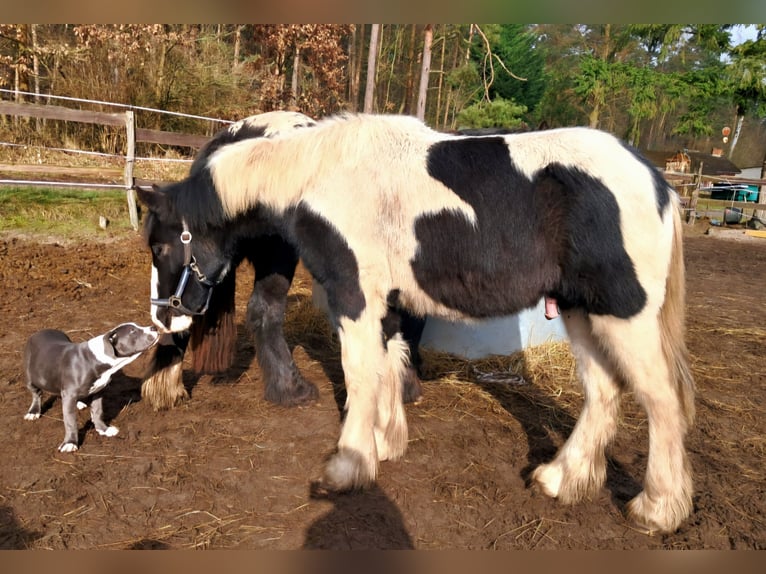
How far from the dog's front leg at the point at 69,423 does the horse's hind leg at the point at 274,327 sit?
4.49 feet

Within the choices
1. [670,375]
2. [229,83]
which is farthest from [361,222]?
[229,83]

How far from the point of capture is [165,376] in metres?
4.06

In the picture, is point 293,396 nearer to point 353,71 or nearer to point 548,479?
point 548,479

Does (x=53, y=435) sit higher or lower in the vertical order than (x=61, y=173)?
lower

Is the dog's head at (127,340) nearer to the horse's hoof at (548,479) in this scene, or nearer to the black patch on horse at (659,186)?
the horse's hoof at (548,479)

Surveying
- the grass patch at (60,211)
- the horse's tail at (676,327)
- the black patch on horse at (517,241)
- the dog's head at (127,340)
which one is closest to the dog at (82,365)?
the dog's head at (127,340)

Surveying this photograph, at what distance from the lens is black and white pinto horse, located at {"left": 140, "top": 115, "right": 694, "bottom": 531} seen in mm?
2768

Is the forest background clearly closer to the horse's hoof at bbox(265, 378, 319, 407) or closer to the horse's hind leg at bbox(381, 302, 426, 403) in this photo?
the horse's hind leg at bbox(381, 302, 426, 403)

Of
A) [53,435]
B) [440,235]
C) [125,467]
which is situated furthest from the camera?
[53,435]

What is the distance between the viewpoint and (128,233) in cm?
965

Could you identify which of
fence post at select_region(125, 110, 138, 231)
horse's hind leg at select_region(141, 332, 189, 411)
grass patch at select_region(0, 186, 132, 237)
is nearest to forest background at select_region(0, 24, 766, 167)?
fence post at select_region(125, 110, 138, 231)
